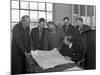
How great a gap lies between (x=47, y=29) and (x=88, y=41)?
657 millimetres

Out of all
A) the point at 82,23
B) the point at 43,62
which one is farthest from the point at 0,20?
the point at 82,23

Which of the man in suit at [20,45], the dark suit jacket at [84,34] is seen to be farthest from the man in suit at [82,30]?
the man in suit at [20,45]

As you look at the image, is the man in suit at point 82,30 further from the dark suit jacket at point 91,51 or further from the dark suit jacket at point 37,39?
the dark suit jacket at point 37,39

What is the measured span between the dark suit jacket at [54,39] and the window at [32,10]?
0.65 feet

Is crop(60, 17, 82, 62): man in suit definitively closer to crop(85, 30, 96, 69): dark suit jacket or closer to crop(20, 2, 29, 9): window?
crop(85, 30, 96, 69): dark suit jacket

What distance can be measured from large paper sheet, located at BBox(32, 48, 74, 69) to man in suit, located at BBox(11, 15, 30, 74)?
0.17 metres

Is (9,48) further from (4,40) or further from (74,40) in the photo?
(74,40)

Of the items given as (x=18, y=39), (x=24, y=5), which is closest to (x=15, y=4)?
(x=24, y=5)

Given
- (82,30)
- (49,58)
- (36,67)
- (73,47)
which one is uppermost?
(82,30)

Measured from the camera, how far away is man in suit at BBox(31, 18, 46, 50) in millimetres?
2367

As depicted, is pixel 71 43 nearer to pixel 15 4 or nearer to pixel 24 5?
pixel 24 5

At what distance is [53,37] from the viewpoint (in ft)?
8.02

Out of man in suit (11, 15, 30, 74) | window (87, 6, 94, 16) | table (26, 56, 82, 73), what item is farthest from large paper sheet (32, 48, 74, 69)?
window (87, 6, 94, 16)

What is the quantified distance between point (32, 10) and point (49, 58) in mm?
715
